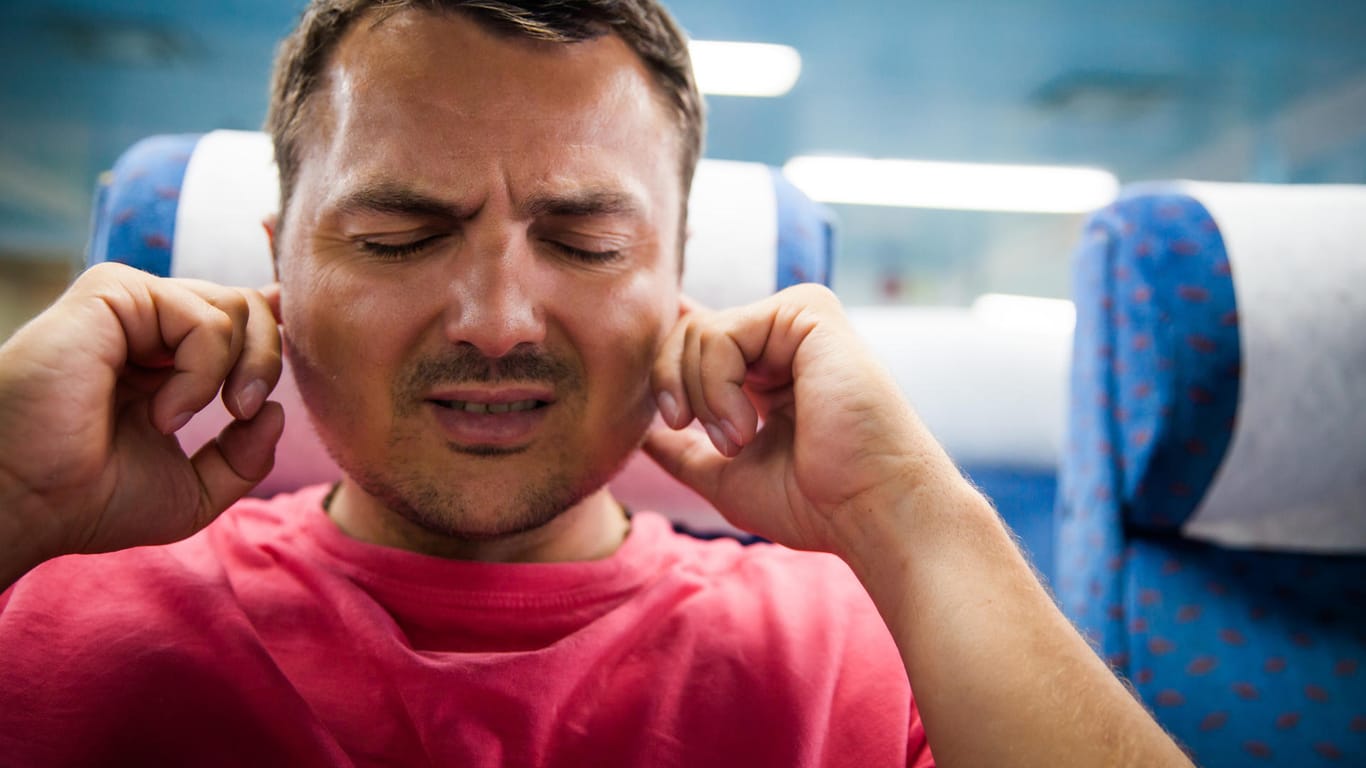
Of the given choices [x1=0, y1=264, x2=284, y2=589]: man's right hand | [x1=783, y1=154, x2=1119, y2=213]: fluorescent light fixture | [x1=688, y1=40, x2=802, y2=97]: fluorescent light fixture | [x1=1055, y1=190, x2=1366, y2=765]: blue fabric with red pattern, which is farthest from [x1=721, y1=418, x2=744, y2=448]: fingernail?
[x1=783, y1=154, x2=1119, y2=213]: fluorescent light fixture

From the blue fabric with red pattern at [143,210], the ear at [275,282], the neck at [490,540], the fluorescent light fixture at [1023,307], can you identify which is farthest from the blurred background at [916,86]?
the neck at [490,540]

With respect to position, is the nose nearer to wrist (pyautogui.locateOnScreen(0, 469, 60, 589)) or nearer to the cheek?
the cheek

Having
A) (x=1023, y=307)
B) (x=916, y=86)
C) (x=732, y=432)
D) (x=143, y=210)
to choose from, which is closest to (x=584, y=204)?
(x=732, y=432)

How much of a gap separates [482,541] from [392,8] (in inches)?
24.6

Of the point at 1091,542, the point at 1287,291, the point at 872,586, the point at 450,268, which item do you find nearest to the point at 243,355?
the point at 450,268

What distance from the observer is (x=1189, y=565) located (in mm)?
1116

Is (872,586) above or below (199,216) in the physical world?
below

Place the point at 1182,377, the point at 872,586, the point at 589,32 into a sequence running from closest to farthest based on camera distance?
the point at 872,586, the point at 589,32, the point at 1182,377

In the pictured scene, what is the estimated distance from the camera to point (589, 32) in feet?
3.06

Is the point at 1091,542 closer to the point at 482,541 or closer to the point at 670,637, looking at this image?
the point at 670,637

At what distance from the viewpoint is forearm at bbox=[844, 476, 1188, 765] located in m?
0.68

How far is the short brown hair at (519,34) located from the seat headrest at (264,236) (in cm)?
18

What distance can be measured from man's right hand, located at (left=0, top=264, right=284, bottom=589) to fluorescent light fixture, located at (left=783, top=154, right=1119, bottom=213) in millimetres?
6353

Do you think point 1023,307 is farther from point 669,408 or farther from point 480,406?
point 480,406
